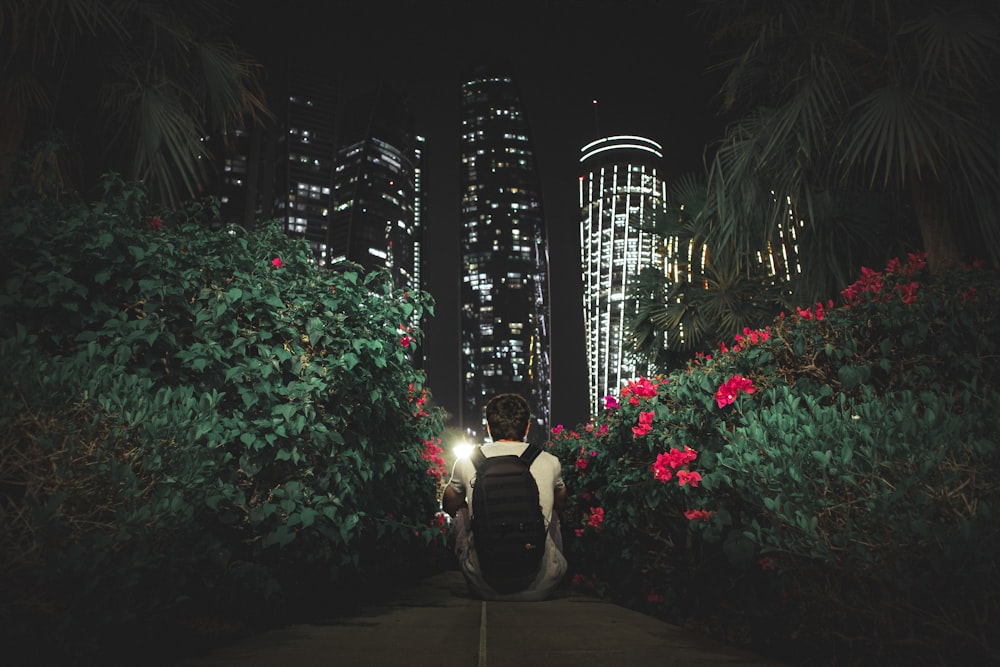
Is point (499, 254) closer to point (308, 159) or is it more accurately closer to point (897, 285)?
point (308, 159)

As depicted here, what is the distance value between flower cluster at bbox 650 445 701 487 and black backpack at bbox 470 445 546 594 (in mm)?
705

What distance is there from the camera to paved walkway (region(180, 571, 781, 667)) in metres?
2.46

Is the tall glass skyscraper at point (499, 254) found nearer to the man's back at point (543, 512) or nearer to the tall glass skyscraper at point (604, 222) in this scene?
the tall glass skyscraper at point (604, 222)

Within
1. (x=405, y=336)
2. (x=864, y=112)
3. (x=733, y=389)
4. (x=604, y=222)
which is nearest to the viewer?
(x=733, y=389)

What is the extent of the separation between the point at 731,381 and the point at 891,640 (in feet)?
4.99

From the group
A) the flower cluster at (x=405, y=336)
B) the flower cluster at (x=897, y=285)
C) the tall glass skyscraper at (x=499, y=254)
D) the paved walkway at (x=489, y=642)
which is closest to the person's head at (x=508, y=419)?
the flower cluster at (x=405, y=336)

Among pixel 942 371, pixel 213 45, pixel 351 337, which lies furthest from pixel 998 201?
pixel 213 45

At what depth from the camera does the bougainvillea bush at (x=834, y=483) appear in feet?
6.49

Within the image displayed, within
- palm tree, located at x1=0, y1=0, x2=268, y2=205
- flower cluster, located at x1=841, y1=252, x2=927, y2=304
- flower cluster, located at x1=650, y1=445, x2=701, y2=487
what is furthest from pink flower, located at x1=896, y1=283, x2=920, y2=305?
palm tree, located at x1=0, y1=0, x2=268, y2=205

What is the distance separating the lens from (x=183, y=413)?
8.50 feet

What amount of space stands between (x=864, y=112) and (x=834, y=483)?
15.6ft

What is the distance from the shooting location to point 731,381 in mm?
3402

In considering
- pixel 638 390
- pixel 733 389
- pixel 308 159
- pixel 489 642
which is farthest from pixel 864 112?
pixel 308 159

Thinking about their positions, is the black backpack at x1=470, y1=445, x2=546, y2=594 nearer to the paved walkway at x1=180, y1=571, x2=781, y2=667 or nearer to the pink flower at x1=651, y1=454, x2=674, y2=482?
the paved walkway at x1=180, y1=571, x2=781, y2=667
